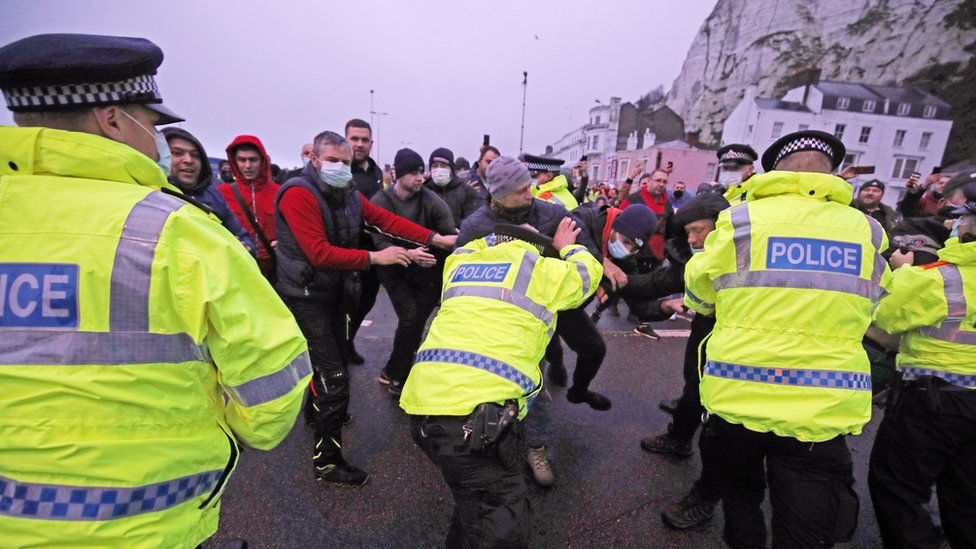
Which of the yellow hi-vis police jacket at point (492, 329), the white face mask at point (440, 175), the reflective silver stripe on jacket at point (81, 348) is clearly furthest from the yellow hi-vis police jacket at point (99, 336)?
the white face mask at point (440, 175)

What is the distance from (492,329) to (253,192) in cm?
299

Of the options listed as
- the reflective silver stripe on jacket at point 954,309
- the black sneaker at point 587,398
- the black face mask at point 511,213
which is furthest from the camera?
the black sneaker at point 587,398

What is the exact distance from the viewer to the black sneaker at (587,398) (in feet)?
10.3

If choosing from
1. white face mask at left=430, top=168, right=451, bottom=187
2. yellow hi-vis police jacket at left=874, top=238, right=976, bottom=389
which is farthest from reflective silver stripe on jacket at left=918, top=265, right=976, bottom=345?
white face mask at left=430, top=168, right=451, bottom=187

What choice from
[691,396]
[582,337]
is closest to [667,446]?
[691,396]

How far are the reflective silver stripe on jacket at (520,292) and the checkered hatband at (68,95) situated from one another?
128cm

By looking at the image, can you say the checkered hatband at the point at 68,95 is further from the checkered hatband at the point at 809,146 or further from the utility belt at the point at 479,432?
the checkered hatband at the point at 809,146

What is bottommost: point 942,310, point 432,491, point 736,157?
point 432,491

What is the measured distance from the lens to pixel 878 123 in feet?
112

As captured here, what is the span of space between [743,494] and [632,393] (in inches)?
78.0

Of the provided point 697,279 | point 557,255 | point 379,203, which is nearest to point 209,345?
point 557,255

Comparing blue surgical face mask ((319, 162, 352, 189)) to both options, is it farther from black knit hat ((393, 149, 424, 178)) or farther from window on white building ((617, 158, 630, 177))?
window on white building ((617, 158, 630, 177))

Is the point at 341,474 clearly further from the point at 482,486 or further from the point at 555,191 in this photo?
the point at 555,191

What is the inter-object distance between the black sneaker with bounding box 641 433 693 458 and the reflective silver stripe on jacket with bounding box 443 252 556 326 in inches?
70.3
